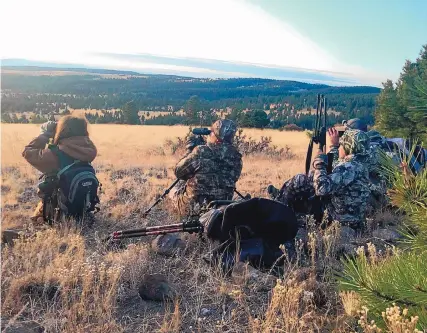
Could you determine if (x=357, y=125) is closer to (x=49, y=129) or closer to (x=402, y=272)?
(x=49, y=129)

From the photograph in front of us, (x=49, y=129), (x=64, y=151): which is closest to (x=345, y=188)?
(x=64, y=151)

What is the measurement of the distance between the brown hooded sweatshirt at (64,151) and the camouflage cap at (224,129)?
1514mm

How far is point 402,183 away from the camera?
2.30 metres

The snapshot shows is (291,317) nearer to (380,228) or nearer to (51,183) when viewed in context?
(380,228)

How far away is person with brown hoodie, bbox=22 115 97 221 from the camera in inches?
213

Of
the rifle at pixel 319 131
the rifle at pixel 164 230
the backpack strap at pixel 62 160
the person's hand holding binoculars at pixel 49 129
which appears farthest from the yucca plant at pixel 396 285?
the person's hand holding binoculars at pixel 49 129

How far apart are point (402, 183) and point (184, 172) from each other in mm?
3748

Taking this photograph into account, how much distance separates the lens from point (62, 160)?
5.46 meters

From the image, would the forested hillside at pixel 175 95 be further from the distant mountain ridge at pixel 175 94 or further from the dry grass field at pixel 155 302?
the dry grass field at pixel 155 302

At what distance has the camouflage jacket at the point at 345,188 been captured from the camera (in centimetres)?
514

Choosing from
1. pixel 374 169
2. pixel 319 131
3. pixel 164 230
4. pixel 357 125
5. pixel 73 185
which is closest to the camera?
pixel 164 230

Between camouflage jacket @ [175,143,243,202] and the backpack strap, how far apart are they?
1.29 metres

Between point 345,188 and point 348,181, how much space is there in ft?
0.34

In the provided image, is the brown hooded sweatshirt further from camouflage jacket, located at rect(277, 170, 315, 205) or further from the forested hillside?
the forested hillside
